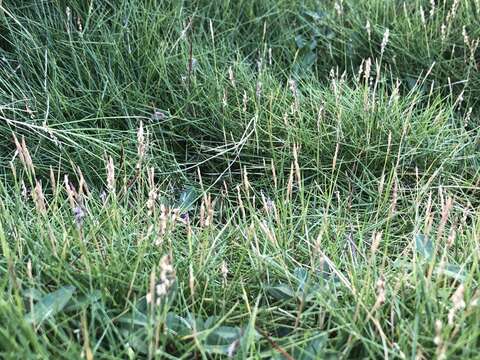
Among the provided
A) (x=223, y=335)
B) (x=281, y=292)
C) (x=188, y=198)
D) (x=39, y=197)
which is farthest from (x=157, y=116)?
(x=223, y=335)

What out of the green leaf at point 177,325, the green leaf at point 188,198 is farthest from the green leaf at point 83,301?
the green leaf at point 188,198

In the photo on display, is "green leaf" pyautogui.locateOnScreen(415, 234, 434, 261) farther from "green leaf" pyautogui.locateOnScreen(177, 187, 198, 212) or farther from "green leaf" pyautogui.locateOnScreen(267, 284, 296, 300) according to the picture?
"green leaf" pyautogui.locateOnScreen(177, 187, 198, 212)

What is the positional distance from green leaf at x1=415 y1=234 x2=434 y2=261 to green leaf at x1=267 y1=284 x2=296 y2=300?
29 centimetres

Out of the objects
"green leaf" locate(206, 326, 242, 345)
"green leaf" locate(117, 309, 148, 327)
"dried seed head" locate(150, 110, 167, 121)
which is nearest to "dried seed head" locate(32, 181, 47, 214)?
"green leaf" locate(117, 309, 148, 327)

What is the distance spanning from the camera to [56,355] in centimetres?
121

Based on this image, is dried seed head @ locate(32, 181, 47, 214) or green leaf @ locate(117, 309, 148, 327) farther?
dried seed head @ locate(32, 181, 47, 214)

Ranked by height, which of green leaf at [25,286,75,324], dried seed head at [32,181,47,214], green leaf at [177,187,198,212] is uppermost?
dried seed head at [32,181,47,214]

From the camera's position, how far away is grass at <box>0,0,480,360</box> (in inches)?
50.5

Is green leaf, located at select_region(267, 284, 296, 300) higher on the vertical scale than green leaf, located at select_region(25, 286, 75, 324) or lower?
lower

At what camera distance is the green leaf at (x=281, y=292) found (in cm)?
144

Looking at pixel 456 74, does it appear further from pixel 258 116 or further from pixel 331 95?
pixel 258 116

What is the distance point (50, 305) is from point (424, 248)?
764 mm

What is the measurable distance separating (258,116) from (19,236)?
0.92 metres

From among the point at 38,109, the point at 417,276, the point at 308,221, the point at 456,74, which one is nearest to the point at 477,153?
the point at 456,74
